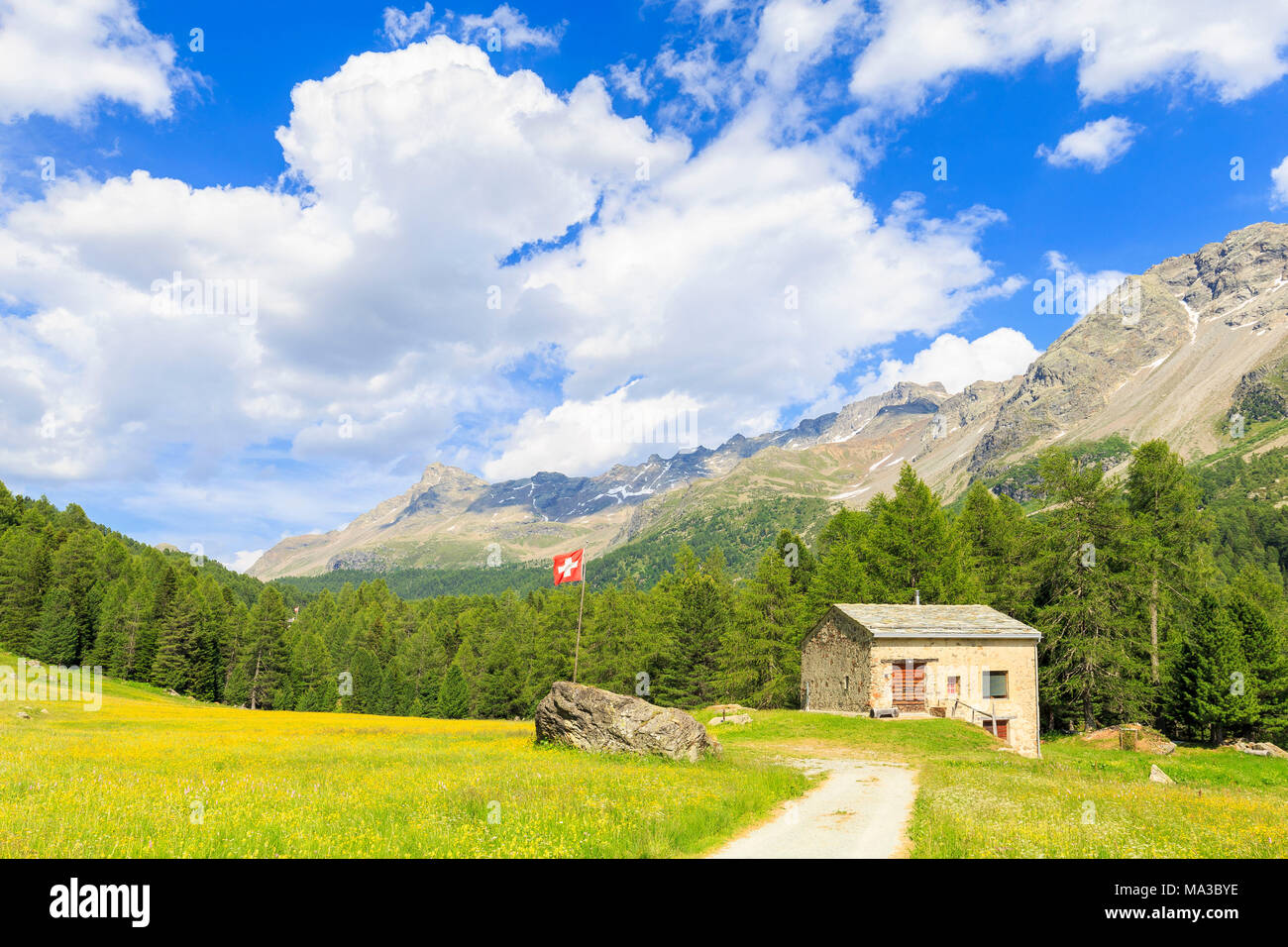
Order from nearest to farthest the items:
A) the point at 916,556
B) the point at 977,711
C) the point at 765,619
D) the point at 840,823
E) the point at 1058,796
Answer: the point at 840,823 → the point at 1058,796 → the point at 977,711 → the point at 916,556 → the point at 765,619

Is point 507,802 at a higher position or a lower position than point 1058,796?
higher

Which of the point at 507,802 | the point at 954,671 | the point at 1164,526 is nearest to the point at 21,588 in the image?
the point at 507,802

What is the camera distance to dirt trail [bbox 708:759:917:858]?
11750mm

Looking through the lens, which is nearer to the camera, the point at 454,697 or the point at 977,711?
the point at 977,711

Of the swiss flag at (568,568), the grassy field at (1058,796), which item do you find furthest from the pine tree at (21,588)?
the grassy field at (1058,796)

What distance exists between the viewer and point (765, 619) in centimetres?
6378

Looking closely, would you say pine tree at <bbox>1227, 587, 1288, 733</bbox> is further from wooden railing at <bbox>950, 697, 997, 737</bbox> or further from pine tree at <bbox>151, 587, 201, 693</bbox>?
pine tree at <bbox>151, 587, 201, 693</bbox>

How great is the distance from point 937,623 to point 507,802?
3486 cm

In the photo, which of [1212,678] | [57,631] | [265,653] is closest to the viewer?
[1212,678]

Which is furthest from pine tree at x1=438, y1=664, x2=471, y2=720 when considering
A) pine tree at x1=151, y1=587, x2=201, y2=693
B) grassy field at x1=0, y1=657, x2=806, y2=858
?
grassy field at x1=0, y1=657, x2=806, y2=858

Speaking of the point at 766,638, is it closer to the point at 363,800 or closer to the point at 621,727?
the point at 621,727

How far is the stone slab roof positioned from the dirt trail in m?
18.7

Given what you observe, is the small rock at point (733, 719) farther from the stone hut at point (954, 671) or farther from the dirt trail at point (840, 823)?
the dirt trail at point (840, 823)

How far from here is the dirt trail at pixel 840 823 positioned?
1175 cm
